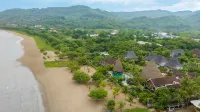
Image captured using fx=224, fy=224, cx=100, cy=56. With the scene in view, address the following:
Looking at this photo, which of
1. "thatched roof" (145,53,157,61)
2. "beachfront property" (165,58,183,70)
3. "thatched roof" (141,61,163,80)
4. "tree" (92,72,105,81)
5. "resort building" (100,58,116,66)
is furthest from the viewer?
"thatched roof" (145,53,157,61)

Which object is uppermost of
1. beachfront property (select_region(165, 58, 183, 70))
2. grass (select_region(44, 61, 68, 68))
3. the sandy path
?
beachfront property (select_region(165, 58, 183, 70))

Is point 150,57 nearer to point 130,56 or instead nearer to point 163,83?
point 130,56

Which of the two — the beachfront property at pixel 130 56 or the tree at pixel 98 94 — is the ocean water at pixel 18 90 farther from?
the beachfront property at pixel 130 56

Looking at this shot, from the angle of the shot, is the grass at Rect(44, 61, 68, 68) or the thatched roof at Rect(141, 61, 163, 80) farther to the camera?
the grass at Rect(44, 61, 68, 68)

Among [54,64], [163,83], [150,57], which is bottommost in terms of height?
[54,64]

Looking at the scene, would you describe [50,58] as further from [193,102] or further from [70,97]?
[193,102]

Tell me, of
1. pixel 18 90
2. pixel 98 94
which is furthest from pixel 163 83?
pixel 18 90

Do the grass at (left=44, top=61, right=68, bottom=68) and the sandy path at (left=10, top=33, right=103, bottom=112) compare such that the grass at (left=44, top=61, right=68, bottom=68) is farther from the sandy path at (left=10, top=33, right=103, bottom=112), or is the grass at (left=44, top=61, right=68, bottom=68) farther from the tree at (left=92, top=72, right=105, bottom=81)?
the tree at (left=92, top=72, right=105, bottom=81)

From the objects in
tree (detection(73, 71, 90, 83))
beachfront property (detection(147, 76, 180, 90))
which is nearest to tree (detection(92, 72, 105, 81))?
tree (detection(73, 71, 90, 83))
